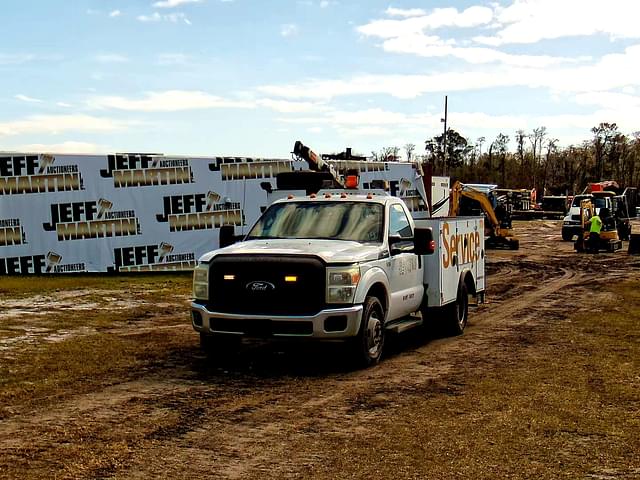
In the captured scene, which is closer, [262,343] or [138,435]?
[138,435]

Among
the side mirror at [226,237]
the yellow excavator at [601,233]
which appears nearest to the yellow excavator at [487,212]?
the yellow excavator at [601,233]

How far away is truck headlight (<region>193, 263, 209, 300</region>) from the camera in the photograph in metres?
9.72

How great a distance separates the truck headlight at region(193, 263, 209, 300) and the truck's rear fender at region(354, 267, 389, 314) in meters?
1.73

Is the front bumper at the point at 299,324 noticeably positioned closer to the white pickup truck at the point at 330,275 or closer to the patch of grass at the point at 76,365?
the white pickup truck at the point at 330,275

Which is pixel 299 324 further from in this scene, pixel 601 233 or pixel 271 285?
pixel 601 233

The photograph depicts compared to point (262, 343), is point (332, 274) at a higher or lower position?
higher

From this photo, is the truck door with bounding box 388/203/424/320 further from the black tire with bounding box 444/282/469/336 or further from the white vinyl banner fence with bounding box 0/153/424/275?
the white vinyl banner fence with bounding box 0/153/424/275

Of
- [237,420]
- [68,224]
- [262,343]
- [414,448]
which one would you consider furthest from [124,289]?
[414,448]

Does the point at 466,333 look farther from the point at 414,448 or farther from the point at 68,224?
the point at 68,224

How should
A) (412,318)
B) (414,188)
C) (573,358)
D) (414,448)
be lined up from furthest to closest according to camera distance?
(414,188) < (412,318) < (573,358) < (414,448)

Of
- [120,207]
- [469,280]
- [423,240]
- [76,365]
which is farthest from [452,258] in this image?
[120,207]

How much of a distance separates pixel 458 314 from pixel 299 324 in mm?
4067

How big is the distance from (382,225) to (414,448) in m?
4.52

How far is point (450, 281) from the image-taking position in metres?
12.2
